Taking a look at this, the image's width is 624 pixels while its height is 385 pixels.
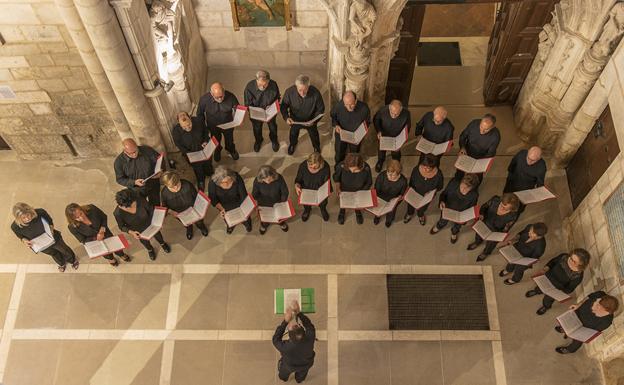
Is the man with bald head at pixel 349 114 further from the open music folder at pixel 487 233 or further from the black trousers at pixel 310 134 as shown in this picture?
the open music folder at pixel 487 233

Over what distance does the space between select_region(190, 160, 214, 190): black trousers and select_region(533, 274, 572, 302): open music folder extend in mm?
5914

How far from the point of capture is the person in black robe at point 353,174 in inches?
334

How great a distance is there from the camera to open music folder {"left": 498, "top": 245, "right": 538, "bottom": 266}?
→ 8.62 m

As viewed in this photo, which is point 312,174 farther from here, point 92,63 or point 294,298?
point 92,63

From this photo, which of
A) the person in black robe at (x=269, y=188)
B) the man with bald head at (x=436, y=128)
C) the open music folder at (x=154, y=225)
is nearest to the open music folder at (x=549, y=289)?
the man with bald head at (x=436, y=128)

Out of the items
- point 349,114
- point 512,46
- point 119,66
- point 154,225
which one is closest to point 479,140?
point 349,114

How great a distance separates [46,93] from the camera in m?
9.23

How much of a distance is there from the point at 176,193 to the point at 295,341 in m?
3.08

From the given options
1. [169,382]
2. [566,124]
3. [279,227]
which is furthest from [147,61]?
[566,124]

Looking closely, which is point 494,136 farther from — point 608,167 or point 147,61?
point 147,61

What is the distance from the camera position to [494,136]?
911 cm

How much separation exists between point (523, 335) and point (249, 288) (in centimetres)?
466

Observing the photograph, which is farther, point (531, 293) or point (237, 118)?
point (237, 118)

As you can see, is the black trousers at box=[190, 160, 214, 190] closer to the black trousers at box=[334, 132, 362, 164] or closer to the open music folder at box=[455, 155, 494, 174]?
the black trousers at box=[334, 132, 362, 164]
